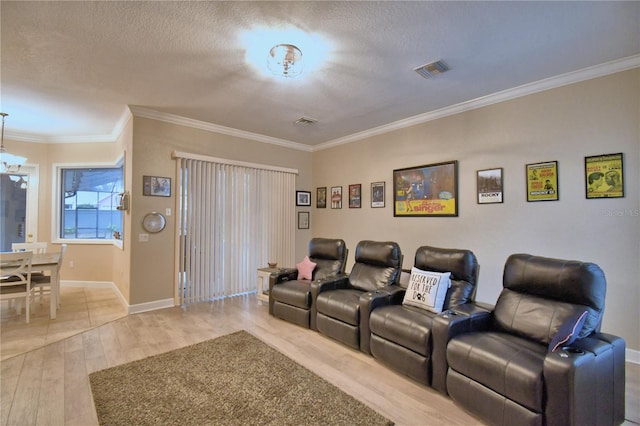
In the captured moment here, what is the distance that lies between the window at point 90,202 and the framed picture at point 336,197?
4.09m

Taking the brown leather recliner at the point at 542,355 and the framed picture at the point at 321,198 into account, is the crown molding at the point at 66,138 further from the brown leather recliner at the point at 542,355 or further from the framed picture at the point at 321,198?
the brown leather recliner at the point at 542,355

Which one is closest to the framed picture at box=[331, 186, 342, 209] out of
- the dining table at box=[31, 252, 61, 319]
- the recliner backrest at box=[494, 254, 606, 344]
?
the recliner backrest at box=[494, 254, 606, 344]

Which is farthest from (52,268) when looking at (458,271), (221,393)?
(458,271)

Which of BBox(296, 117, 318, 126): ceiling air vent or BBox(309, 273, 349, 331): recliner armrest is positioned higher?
BBox(296, 117, 318, 126): ceiling air vent

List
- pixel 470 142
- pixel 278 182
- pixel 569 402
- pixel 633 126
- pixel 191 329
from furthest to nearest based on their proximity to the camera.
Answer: pixel 278 182
pixel 470 142
pixel 191 329
pixel 633 126
pixel 569 402

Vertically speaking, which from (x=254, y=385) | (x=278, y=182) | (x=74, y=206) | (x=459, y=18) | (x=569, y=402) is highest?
(x=459, y=18)

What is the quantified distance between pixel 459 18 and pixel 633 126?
6.62 feet

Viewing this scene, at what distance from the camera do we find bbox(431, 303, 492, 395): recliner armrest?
2234 millimetres

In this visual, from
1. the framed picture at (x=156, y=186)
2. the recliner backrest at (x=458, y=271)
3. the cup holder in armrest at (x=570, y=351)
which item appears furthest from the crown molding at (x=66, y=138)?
the cup holder in armrest at (x=570, y=351)

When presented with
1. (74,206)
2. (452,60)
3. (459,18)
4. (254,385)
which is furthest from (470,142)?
(74,206)

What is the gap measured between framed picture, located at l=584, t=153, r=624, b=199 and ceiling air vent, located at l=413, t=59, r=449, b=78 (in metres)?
1.69

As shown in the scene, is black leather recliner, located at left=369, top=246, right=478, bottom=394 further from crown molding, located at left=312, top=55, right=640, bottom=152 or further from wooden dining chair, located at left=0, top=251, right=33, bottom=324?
wooden dining chair, located at left=0, top=251, right=33, bottom=324

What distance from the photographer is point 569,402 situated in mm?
1595

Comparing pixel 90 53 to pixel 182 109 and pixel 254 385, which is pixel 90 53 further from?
pixel 254 385
